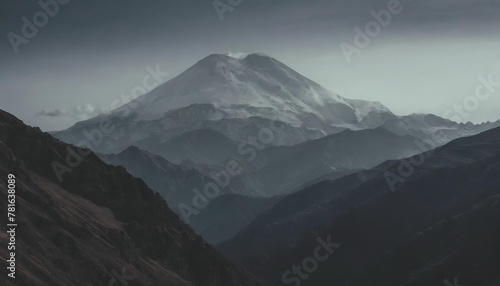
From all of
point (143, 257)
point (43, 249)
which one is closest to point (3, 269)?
point (43, 249)

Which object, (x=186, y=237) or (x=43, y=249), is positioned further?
(x=186, y=237)

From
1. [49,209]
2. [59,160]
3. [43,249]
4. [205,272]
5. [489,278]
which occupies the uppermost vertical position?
[59,160]

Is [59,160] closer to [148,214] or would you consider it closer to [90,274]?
[148,214]

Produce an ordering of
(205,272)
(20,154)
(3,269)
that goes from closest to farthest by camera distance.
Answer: (3,269) → (20,154) → (205,272)

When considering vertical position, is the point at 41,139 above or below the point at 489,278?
above

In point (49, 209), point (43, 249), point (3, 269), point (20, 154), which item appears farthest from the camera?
point (20, 154)

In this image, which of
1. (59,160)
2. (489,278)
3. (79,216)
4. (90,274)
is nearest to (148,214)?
(59,160)

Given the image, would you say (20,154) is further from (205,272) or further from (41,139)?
(205,272)
